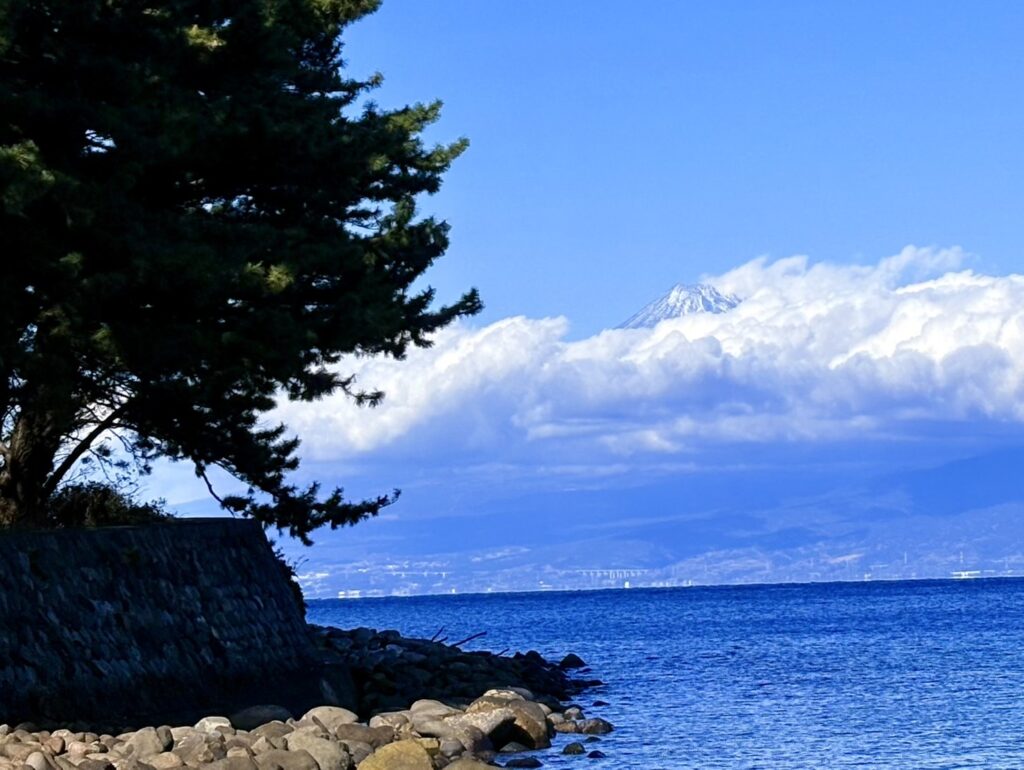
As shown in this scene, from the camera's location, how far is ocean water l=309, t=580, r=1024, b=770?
1010 inches

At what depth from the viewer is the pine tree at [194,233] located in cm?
2184

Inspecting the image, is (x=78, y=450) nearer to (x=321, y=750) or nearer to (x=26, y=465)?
(x=26, y=465)

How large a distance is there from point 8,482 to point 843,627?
1972 inches

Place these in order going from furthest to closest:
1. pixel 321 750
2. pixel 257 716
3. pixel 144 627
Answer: pixel 257 716 → pixel 144 627 → pixel 321 750

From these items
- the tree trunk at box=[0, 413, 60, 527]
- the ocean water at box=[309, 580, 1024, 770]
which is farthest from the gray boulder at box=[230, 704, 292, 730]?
the tree trunk at box=[0, 413, 60, 527]

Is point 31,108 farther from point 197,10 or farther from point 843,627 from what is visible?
point 843,627

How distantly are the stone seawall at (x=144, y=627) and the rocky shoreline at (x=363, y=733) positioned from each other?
547mm

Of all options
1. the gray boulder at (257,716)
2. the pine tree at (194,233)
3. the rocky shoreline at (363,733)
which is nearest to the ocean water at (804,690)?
the rocky shoreline at (363,733)

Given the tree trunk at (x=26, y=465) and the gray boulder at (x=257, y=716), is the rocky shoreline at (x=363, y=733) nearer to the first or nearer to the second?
the gray boulder at (x=257, y=716)

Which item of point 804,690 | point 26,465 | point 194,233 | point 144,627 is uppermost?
point 194,233

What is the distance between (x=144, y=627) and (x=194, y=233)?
5.32 m

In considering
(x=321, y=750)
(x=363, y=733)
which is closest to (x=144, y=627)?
(x=363, y=733)

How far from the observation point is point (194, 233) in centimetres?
2292

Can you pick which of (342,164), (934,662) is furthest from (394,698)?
(934,662)
